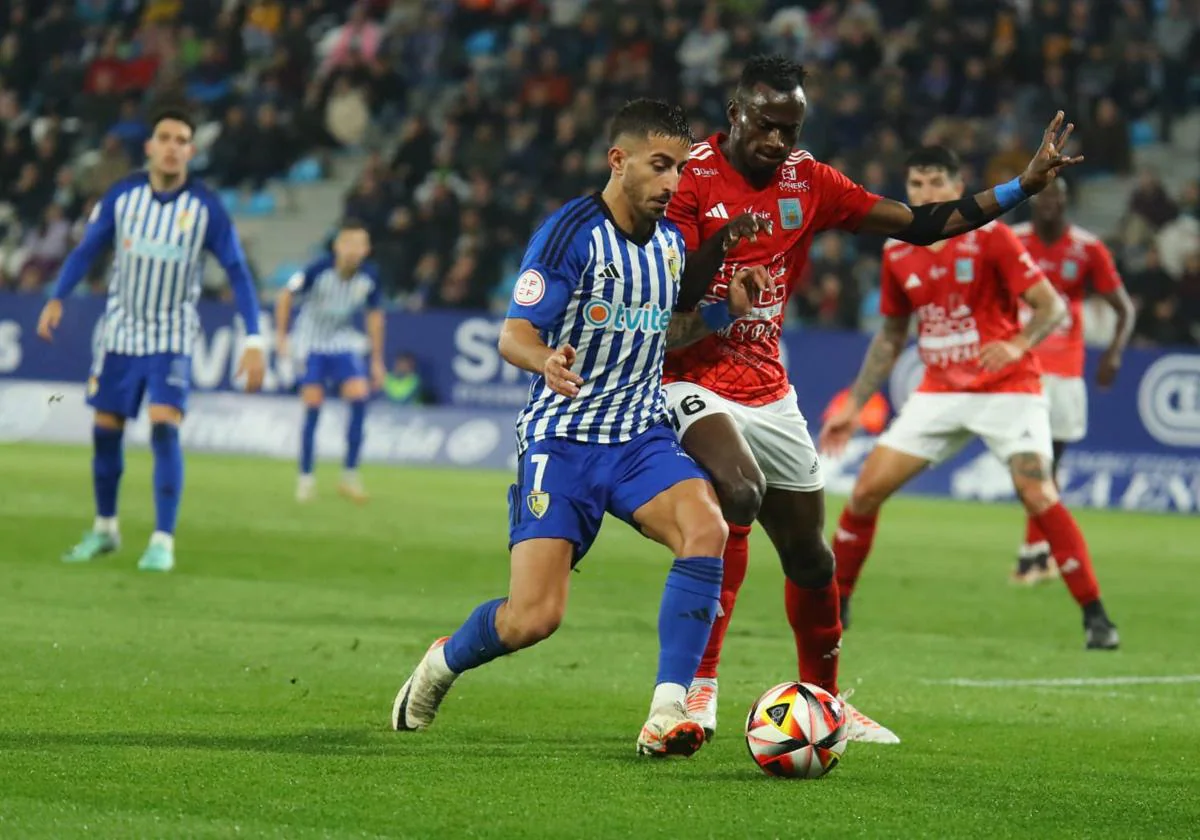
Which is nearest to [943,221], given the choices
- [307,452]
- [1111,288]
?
[1111,288]

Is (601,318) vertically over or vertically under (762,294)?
under

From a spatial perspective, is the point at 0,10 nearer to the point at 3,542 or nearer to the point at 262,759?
the point at 3,542

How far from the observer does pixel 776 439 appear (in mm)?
6699

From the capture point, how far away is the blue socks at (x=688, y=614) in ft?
19.4

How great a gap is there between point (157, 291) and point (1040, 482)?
4.96m

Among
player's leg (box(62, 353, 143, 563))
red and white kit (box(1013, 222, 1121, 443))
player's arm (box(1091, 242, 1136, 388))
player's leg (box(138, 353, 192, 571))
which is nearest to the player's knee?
player's leg (box(138, 353, 192, 571))

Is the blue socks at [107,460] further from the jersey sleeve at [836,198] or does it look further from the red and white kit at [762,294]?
the jersey sleeve at [836,198]

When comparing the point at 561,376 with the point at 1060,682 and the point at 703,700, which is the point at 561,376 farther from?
the point at 1060,682

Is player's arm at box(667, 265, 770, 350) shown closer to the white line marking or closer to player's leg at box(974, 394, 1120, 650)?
the white line marking

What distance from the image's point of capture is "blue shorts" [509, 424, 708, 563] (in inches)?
236

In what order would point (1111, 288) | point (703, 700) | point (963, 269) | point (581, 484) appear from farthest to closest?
point (1111, 288)
point (963, 269)
point (703, 700)
point (581, 484)

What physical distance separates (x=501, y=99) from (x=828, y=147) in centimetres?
558

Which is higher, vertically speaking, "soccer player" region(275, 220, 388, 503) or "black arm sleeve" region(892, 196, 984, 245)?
"black arm sleeve" region(892, 196, 984, 245)

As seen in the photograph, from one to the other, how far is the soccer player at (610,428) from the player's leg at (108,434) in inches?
222
